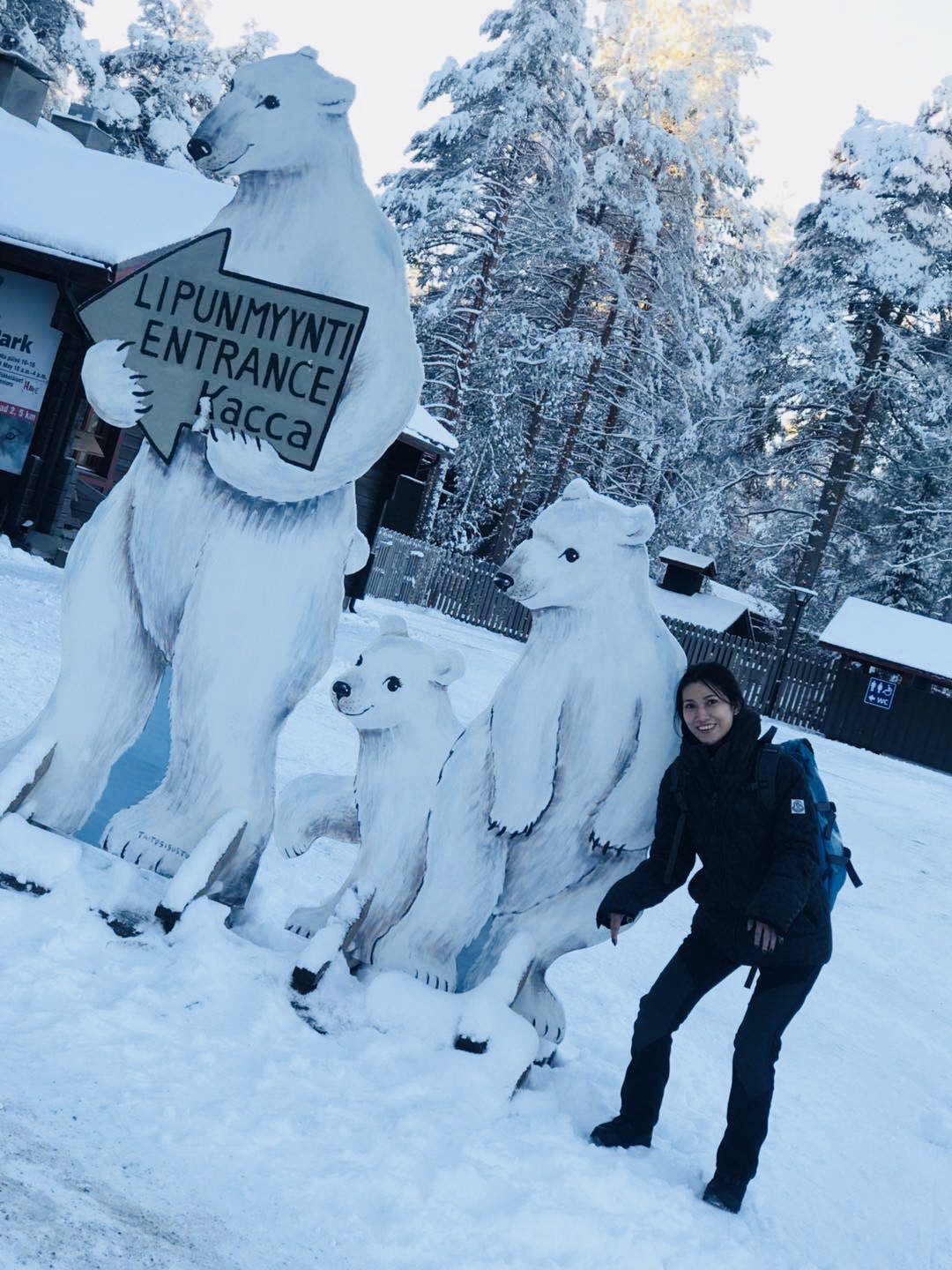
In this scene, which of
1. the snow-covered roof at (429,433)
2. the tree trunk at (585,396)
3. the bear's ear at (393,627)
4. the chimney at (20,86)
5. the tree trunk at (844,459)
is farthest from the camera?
the tree trunk at (585,396)

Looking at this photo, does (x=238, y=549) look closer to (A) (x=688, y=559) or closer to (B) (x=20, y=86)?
(B) (x=20, y=86)

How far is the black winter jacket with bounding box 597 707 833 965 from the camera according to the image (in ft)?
9.00

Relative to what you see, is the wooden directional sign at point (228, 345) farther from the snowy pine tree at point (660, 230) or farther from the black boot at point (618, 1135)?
the snowy pine tree at point (660, 230)

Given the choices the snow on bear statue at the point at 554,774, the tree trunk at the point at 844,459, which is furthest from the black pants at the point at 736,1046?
the tree trunk at the point at 844,459

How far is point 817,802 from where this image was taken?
2889 millimetres

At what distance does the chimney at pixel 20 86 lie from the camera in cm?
1431

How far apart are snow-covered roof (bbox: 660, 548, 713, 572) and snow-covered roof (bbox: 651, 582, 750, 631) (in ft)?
2.40

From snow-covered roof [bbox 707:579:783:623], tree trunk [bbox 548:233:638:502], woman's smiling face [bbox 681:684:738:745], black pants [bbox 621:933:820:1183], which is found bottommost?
black pants [bbox 621:933:820:1183]

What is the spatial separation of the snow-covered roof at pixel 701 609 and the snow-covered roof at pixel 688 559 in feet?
2.40

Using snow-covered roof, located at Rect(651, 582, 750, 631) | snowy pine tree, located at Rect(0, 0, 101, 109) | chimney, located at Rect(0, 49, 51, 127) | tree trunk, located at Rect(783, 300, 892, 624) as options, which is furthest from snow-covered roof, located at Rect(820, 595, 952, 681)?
snowy pine tree, located at Rect(0, 0, 101, 109)

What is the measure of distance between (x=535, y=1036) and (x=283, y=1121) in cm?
92

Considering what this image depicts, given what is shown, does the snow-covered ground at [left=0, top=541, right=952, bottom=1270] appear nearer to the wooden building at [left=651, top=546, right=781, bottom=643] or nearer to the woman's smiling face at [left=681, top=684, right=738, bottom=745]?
the woman's smiling face at [left=681, top=684, right=738, bottom=745]

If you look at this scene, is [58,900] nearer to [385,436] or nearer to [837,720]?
[385,436]

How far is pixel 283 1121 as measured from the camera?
2494 mm
